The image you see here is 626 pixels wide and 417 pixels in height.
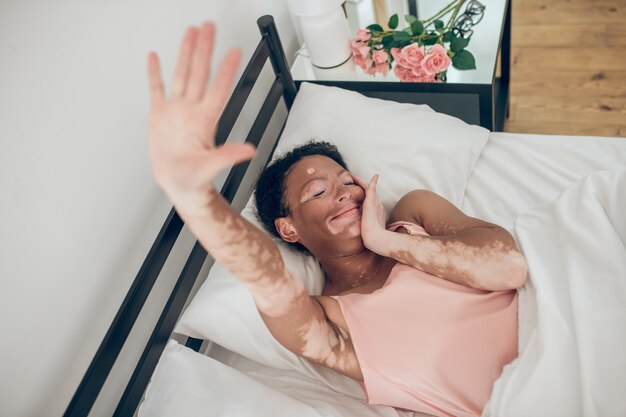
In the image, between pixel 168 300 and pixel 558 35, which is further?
pixel 558 35

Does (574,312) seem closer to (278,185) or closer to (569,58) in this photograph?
(278,185)

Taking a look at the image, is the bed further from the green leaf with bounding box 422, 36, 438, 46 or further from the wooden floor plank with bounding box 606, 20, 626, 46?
the wooden floor plank with bounding box 606, 20, 626, 46

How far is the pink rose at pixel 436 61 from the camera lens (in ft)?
4.93

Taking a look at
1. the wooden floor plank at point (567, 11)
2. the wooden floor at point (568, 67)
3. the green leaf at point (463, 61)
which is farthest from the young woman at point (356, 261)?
the wooden floor plank at point (567, 11)

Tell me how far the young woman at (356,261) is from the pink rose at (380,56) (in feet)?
1.36

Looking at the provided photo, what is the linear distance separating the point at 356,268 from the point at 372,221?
15cm

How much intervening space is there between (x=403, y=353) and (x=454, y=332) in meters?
0.12

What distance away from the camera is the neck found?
1.25 meters

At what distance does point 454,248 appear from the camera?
1099mm

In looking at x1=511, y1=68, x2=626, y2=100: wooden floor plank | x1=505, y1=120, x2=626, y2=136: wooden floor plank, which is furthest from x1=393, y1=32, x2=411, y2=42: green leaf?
x1=511, y1=68, x2=626, y2=100: wooden floor plank

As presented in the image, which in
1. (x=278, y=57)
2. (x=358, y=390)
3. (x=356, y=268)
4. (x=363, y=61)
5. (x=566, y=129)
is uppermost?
(x=278, y=57)

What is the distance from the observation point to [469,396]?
100 cm

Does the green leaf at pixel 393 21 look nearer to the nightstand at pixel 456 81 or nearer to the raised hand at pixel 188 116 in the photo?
the nightstand at pixel 456 81

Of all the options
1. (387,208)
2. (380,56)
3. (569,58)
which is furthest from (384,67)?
(569,58)
